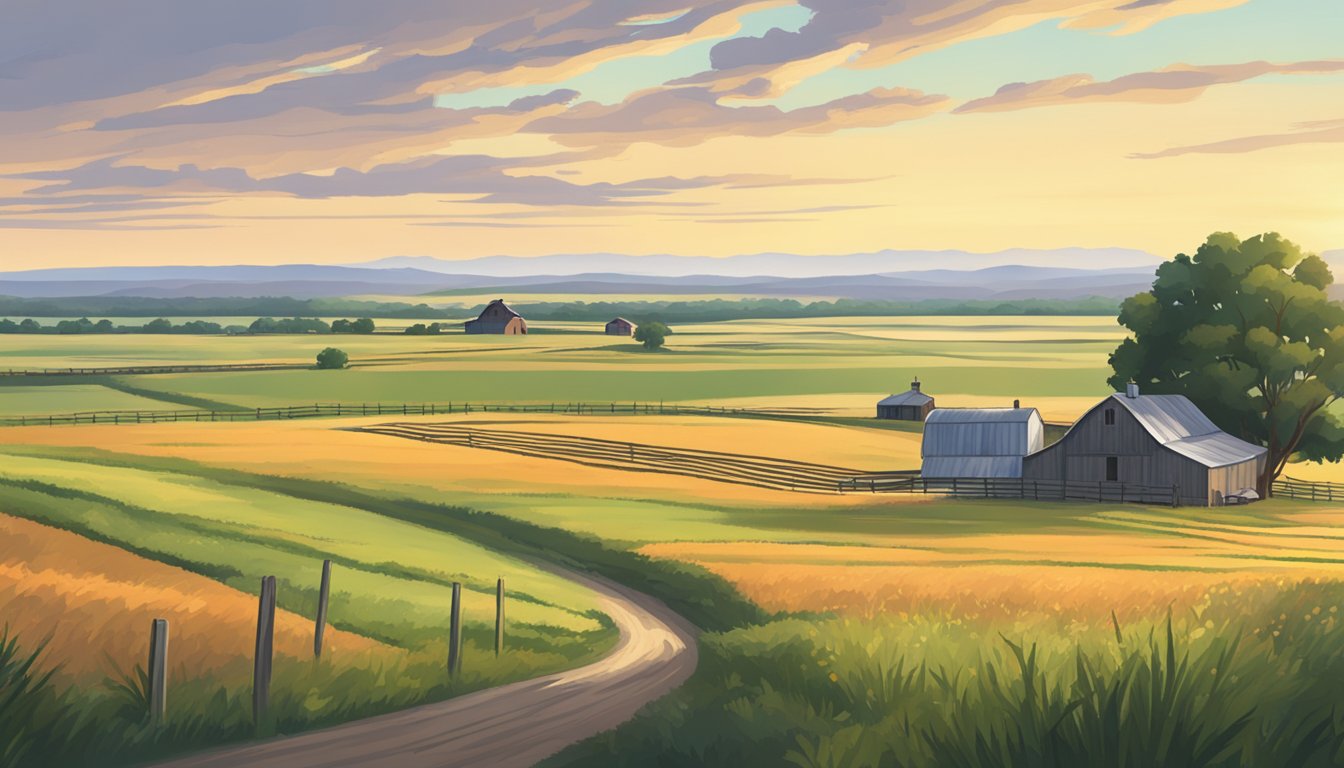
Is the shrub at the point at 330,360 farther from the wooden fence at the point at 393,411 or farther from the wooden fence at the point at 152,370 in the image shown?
the wooden fence at the point at 393,411

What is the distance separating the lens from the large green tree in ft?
232

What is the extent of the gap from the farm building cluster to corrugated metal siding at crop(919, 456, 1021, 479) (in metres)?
0.05

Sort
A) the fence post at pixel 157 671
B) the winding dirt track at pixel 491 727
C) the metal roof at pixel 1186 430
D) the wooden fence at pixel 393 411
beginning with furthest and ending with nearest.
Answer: the wooden fence at pixel 393 411 < the metal roof at pixel 1186 430 < the fence post at pixel 157 671 < the winding dirt track at pixel 491 727

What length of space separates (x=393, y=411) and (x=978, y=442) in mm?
53230

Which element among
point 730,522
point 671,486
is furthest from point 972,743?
point 671,486

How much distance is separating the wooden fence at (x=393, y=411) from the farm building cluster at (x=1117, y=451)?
3593 centimetres

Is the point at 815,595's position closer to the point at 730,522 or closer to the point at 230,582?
the point at 230,582

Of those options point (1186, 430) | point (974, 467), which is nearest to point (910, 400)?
point (974, 467)

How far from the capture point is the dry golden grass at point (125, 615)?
1895 centimetres

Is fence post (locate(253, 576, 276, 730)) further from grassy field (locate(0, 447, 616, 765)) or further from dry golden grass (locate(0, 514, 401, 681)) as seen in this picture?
dry golden grass (locate(0, 514, 401, 681))

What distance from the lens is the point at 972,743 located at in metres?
9.05

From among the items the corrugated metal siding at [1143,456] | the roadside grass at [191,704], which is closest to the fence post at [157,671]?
the roadside grass at [191,704]

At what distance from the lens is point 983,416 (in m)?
79.1

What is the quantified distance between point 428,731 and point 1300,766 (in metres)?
10.8
